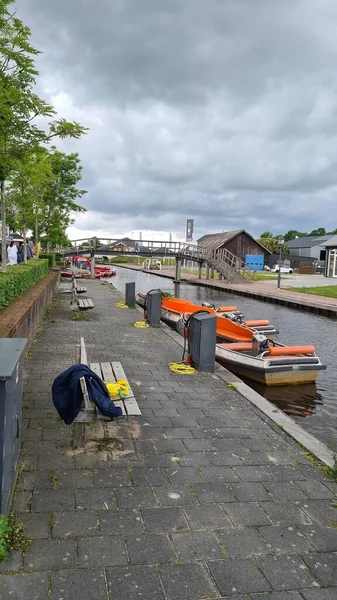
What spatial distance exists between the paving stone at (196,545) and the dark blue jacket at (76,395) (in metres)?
1.56

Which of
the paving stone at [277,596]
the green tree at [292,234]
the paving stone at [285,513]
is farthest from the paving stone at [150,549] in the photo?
the green tree at [292,234]

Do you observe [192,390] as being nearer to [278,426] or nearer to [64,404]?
[278,426]

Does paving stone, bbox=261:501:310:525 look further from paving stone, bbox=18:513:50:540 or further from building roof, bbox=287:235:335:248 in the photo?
building roof, bbox=287:235:335:248

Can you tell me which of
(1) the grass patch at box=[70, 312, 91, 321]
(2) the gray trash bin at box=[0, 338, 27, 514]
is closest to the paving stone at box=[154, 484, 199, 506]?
(2) the gray trash bin at box=[0, 338, 27, 514]

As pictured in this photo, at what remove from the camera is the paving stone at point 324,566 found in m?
3.00

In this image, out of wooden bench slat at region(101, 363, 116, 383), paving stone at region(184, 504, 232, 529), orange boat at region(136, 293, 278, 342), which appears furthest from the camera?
orange boat at region(136, 293, 278, 342)

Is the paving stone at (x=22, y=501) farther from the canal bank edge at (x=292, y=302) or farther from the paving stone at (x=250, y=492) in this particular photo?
the canal bank edge at (x=292, y=302)

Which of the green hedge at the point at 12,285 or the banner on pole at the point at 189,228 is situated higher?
the banner on pole at the point at 189,228

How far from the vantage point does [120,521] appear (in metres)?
3.50

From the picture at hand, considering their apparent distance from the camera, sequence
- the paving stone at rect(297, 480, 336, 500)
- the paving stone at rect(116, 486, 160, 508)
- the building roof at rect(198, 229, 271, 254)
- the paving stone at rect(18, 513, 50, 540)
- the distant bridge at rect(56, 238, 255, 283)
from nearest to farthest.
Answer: the paving stone at rect(18, 513, 50, 540)
the paving stone at rect(116, 486, 160, 508)
the paving stone at rect(297, 480, 336, 500)
the distant bridge at rect(56, 238, 255, 283)
the building roof at rect(198, 229, 271, 254)

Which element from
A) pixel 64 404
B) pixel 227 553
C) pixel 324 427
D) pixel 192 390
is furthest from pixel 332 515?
pixel 324 427

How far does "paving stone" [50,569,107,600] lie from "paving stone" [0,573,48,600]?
0.06 meters

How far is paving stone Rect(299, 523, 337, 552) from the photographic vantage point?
3.36 m

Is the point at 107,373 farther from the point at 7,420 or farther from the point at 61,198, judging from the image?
the point at 61,198
